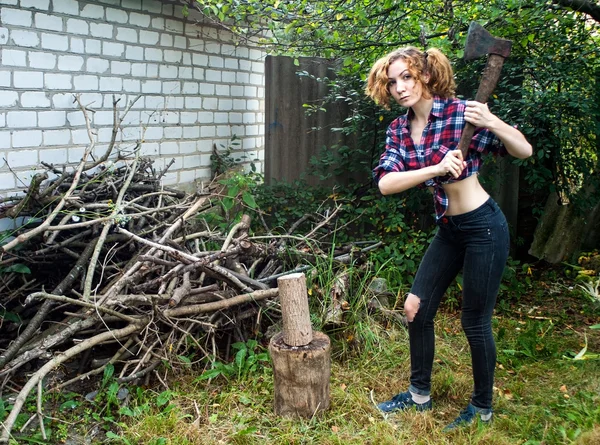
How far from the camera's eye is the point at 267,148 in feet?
22.3

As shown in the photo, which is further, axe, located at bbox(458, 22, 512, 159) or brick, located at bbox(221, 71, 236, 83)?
brick, located at bbox(221, 71, 236, 83)

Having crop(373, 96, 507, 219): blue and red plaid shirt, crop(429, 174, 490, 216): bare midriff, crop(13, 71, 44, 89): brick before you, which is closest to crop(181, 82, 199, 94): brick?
crop(13, 71, 44, 89): brick

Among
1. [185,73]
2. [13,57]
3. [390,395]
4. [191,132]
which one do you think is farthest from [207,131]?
[390,395]

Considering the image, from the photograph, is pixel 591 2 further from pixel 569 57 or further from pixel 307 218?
pixel 307 218

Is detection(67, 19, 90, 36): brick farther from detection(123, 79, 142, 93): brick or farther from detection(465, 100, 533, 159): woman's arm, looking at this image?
detection(465, 100, 533, 159): woman's arm

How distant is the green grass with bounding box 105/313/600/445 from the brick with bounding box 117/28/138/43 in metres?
3.45

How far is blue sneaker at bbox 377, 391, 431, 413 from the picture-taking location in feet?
10.9

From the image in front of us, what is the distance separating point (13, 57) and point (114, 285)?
2119mm

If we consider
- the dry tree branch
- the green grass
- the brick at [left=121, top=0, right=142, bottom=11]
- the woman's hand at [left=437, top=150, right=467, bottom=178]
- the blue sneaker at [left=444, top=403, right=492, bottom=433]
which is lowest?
the green grass

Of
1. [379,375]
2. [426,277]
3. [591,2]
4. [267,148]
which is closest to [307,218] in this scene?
[267,148]

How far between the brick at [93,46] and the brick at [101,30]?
62 mm

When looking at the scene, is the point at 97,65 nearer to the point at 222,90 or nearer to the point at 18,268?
the point at 222,90

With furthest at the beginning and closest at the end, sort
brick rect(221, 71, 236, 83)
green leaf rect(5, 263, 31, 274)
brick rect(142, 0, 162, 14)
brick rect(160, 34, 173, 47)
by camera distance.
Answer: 1. brick rect(221, 71, 236, 83)
2. brick rect(160, 34, 173, 47)
3. brick rect(142, 0, 162, 14)
4. green leaf rect(5, 263, 31, 274)

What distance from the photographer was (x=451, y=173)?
2.71 meters
